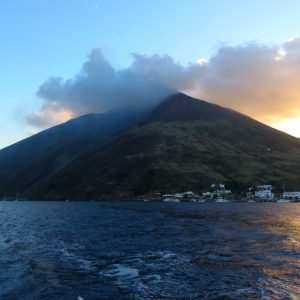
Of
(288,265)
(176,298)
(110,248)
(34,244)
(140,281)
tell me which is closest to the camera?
(176,298)

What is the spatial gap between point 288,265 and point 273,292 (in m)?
13.7

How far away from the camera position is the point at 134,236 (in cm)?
8038

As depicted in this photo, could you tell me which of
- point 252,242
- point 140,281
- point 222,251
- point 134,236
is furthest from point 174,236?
point 140,281

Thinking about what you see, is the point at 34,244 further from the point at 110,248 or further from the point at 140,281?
the point at 140,281

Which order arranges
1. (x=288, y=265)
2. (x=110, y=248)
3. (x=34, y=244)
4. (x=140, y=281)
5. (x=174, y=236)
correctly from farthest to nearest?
(x=174, y=236)
(x=34, y=244)
(x=110, y=248)
(x=288, y=265)
(x=140, y=281)

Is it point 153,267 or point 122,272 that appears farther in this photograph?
point 153,267

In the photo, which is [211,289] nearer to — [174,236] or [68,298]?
[68,298]

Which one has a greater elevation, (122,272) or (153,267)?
(153,267)

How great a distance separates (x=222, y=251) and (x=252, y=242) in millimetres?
11025

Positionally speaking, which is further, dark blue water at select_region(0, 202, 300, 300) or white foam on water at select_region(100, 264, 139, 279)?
white foam on water at select_region(100, 264, 139, 279)

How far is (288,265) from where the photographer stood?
4728 centimetres

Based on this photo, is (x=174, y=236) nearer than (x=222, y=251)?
No

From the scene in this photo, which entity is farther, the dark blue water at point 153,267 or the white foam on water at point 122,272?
the white foam on water at point 122,272

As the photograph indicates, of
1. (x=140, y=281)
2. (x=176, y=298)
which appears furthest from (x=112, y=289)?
(x=176, y=298)
